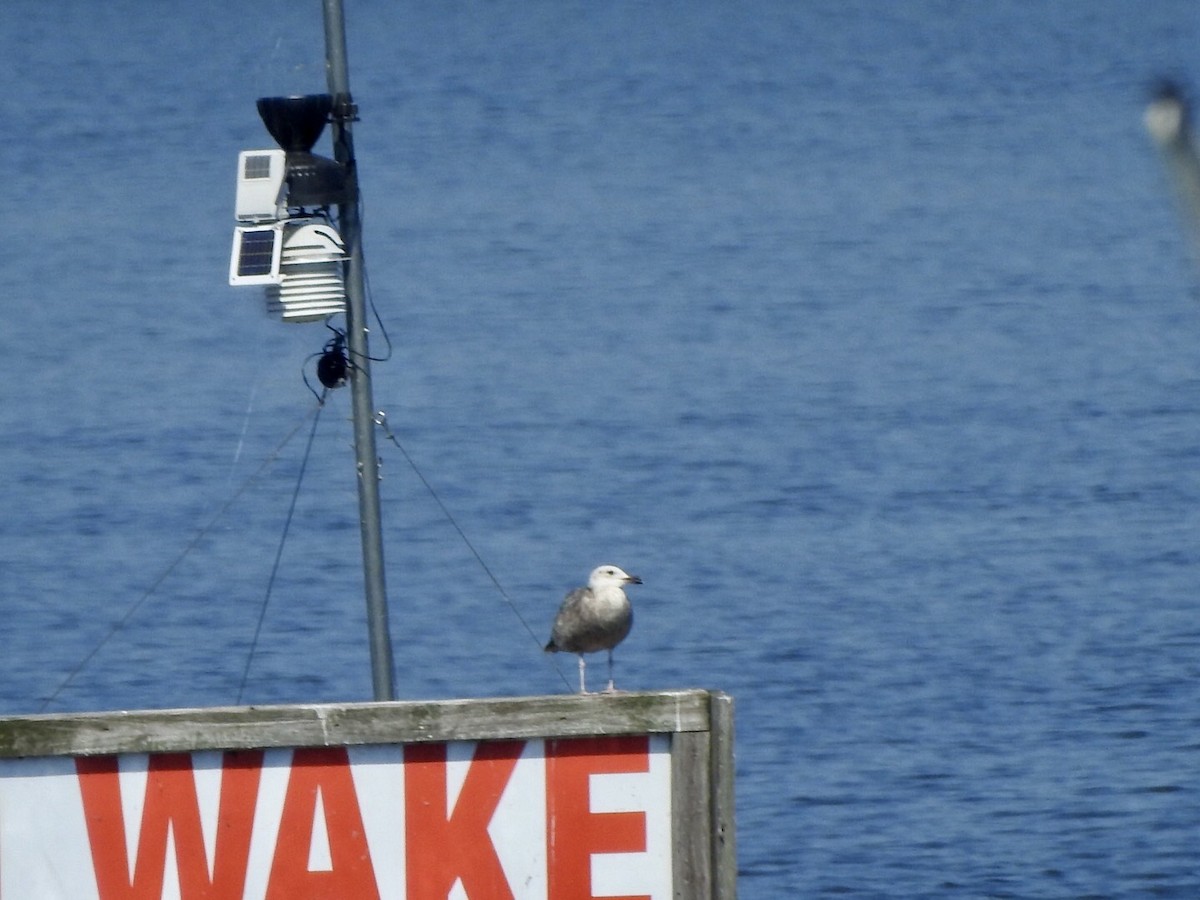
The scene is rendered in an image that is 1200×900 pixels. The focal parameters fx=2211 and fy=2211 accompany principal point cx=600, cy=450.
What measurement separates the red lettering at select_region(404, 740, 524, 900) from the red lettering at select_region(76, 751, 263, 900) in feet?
1.33

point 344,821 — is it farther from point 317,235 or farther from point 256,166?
point 256,166

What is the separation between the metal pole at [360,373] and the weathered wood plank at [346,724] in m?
3.05

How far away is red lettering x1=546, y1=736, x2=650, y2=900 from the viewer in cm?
559

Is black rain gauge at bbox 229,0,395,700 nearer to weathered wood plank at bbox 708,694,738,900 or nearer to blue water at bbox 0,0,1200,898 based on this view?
blue water at bbox 0,0,1200,898

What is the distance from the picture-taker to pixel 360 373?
29.0 ft

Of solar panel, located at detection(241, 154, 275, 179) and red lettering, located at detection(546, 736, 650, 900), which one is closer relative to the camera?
red lettering, located at detection(546, 736, 650, 900)

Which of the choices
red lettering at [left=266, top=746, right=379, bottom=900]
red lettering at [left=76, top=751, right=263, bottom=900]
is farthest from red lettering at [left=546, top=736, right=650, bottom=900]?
red lettering at [left=76, top=751, right=263, bottom=900]

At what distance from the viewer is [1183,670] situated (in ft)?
50.6

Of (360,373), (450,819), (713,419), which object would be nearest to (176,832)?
(450,819)

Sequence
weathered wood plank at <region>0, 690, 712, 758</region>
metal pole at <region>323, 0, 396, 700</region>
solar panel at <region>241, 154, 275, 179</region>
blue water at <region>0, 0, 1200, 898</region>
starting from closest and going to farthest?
weathered wood plank at <region>0, 690, 712, 758</region> → metal pole at <region>323, 0, 396, 700</region> → solar panel at <region>241, 154, 275, 179</region> → blue water at <region>0, 0, 1200, 898</region>

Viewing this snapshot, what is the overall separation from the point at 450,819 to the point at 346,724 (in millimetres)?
364

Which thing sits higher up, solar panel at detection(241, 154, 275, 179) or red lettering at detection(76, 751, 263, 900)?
solar panel at detection(241, 154, 275, 179)

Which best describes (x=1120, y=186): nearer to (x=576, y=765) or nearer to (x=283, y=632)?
(x=283, y=632)

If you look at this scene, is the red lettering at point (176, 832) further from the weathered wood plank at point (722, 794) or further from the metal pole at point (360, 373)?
the metal pole at point (360, 373)
